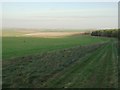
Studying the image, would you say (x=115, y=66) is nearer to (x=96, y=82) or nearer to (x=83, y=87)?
(x=96, y=82)

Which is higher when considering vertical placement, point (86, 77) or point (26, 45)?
point (26, 45)

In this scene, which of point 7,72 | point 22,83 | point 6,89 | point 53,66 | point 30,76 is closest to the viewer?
point 6,89

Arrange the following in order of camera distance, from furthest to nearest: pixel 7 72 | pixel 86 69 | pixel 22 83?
pixel 86 69
pixel 7 72
pixel 22 83

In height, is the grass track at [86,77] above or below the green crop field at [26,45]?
below

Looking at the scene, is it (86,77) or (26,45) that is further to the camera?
(26,45)

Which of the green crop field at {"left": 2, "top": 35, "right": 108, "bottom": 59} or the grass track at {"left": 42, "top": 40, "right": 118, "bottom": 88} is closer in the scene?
the grass track at {"left": 42, "top": 40, "right": 118, "bottom": 88}

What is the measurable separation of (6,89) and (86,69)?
697 cm

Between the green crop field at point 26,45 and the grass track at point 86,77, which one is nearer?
the grass track at point 86,77

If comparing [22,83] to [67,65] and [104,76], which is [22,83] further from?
[67,65]

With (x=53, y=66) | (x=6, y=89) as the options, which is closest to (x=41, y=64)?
(x=53, y=66)

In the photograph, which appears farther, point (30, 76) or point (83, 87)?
point (30, 76)

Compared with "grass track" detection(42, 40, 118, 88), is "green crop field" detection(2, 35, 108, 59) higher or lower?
higher

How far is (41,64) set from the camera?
2122cm

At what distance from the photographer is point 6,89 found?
1322cm
